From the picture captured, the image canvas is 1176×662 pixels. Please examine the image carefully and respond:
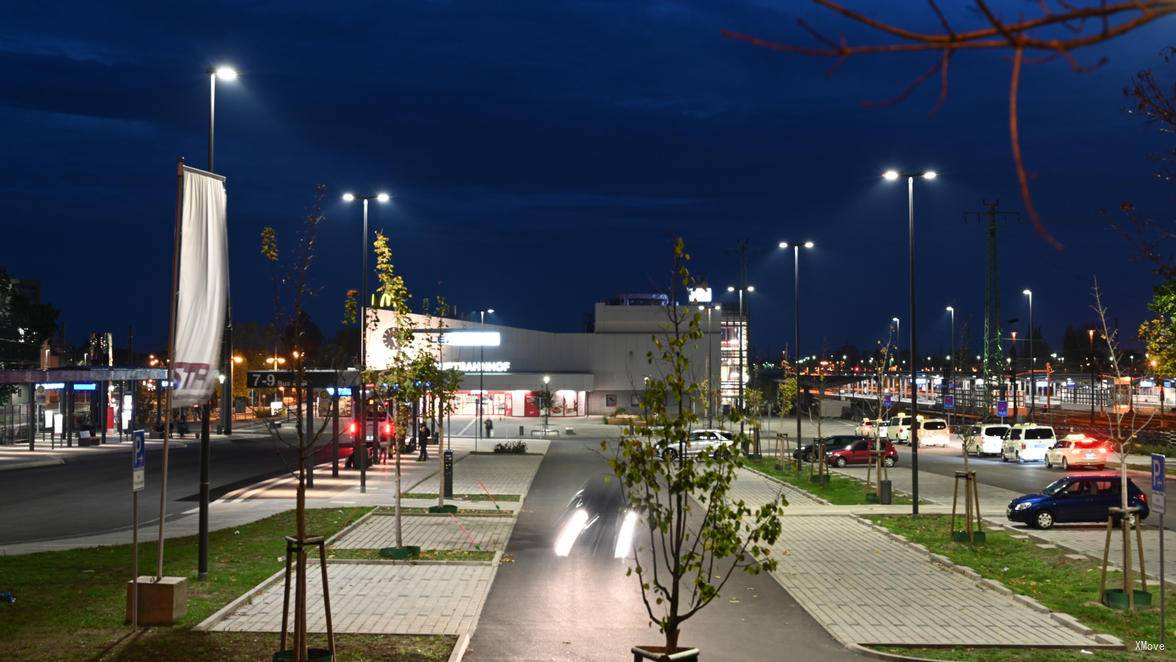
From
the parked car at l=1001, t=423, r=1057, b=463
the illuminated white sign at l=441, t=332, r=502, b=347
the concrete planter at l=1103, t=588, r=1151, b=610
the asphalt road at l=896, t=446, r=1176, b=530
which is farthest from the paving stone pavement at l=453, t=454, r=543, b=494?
the illuminated white sign at l=441, t=332, r=502, b=347

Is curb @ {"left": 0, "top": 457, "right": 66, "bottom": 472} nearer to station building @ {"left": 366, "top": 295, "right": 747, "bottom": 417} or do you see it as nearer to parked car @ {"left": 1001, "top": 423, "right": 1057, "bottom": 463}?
parked car @ {"left": 1001, "top": 423, "right": 1057, "bottom": 463}

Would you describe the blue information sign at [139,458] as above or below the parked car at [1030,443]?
above

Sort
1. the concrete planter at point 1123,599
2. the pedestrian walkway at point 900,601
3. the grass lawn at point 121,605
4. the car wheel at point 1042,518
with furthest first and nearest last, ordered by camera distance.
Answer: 1. the car wheel at point 1042,518
2. the concrete planter at point 1123,599
3. the pedestrian walkway at point 900,601
4. the grass lawn at point 121,605

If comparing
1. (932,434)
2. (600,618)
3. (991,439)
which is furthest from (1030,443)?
(600,618)

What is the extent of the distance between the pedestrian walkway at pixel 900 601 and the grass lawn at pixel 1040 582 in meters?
0.45

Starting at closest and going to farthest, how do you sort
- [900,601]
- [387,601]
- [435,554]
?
[387,601]
[900,601]
[435,554]

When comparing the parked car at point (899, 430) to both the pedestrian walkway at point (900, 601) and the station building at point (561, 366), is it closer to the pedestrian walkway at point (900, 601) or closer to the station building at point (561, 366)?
the station building at point (561, 366)

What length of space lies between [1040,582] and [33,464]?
4158 centimetres

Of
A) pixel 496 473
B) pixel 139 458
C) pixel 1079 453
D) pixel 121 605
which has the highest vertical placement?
pixel 139 458

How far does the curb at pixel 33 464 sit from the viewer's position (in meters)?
42.4

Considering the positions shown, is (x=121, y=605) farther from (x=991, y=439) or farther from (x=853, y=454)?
(x=991, y=439)

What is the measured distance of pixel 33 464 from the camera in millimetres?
44156

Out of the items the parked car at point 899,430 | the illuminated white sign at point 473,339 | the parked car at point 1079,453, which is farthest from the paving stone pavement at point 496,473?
the illuminated white sign at point 473,339

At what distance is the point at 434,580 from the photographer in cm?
1791
